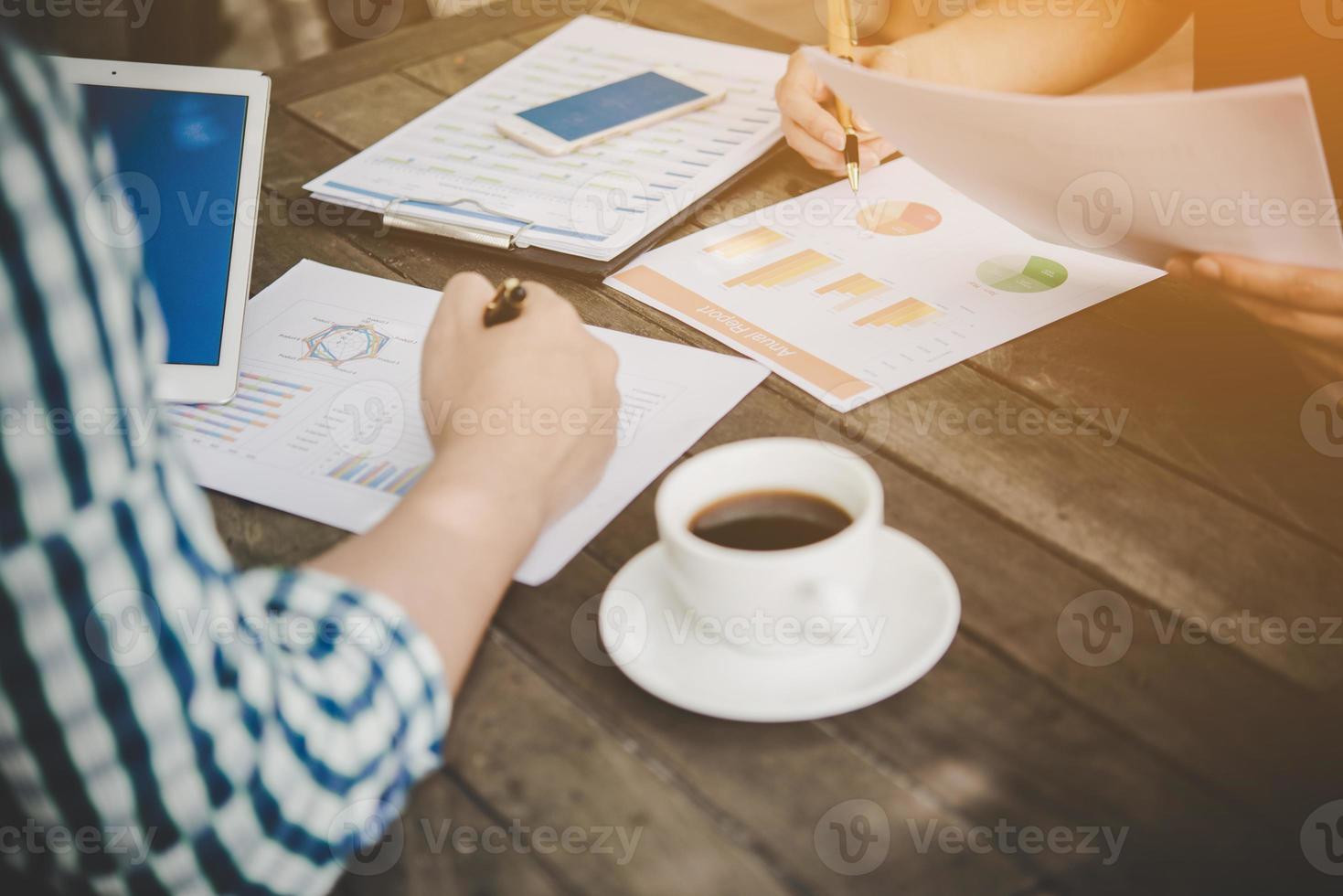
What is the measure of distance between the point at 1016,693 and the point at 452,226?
27.2 inches

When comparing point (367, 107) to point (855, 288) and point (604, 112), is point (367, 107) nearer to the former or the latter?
Answer: point (604, 112)

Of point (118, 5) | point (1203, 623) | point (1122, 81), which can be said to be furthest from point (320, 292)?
point (1122, 81)

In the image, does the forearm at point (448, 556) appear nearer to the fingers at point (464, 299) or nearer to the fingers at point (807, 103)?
the fingers at point (464, 299)

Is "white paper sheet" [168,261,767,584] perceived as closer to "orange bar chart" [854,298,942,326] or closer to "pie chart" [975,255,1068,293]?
"orange bar chart" [854,298,942,326]

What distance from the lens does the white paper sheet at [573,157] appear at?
103 centimetres

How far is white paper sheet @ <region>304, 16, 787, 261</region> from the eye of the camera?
1.03 meters

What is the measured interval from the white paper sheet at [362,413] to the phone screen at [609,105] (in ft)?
1.00

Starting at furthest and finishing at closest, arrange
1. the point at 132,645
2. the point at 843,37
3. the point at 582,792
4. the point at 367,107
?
the point at 367,107 < the point at 843,37 < the point at 582,792 < the point at 132,645

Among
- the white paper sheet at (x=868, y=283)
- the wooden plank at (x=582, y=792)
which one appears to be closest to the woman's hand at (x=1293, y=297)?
the white paper sheet at (x=868, y=283)

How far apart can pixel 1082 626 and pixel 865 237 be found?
496 mm

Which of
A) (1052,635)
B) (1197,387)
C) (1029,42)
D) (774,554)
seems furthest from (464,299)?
(1029,42)

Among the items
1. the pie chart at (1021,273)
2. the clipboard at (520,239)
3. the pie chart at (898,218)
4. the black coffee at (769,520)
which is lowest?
the clipboard at (520,239)

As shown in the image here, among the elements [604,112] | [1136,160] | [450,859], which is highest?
[1136,160]

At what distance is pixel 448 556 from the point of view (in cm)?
61
